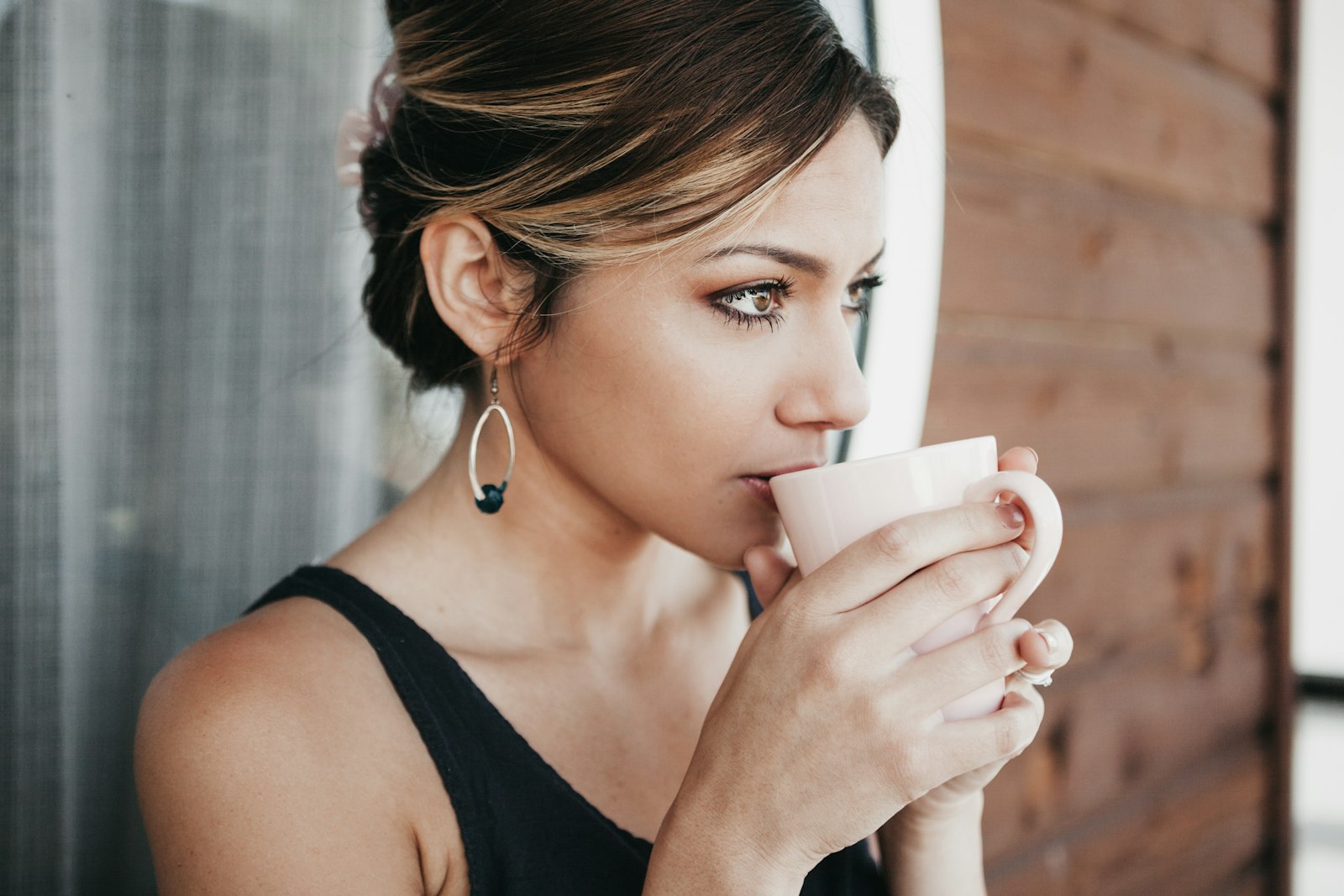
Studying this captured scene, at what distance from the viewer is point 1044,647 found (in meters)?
0.64

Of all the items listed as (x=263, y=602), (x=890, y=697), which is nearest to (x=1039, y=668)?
(x=890, y=697)

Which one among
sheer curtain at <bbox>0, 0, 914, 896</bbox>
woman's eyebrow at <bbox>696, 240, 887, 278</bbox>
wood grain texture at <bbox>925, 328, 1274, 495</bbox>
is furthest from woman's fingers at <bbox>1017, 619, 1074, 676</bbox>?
wood grain texture at <bbox>925, 328, 1274, 495</bbox>

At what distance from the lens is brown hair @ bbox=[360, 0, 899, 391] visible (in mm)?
762

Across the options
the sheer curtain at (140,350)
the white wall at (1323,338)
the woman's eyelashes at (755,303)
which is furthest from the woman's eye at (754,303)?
the white wall at (1323,338)

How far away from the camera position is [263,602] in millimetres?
847

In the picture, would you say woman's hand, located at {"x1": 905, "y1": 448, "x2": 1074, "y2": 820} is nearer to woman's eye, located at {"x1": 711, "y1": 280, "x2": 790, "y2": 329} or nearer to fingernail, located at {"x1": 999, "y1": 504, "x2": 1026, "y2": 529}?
fingernail, located at {"x1": 999, "y1": 504, "x2": 1026, "y2": 529}

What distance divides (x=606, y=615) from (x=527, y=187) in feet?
1.44

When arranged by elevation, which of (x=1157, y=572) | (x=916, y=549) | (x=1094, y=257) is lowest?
(x=1157, y=572)

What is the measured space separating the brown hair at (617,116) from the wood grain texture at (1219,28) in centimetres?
122

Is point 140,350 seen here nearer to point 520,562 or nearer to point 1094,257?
point 520,562

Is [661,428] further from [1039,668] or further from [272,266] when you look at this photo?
[272,266]

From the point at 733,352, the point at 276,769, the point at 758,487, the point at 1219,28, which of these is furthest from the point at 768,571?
the point at 1219,28

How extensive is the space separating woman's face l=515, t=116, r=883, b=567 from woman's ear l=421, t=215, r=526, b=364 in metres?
0.06

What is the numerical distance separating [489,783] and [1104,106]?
5.32 ft
